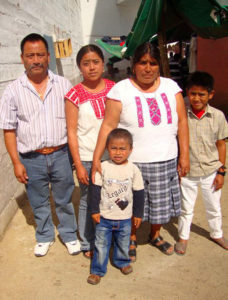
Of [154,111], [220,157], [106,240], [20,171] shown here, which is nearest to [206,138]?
[220,157]

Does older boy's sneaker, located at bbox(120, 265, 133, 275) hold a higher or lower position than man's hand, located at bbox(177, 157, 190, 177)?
lower

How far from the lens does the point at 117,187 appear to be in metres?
2.00

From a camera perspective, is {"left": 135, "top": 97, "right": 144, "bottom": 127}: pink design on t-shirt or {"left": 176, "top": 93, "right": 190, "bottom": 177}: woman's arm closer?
{"left": 135, "top": 97, "right": 144, "bottom": 127}: pink design on t-shirt

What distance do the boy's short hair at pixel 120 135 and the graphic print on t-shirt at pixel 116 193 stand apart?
0.29 metres

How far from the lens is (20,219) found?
3119mm

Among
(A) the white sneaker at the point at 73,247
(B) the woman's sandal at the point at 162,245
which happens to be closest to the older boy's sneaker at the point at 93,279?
(A) the white sneaker at the point at 73,247

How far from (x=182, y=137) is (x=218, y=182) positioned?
510 mm

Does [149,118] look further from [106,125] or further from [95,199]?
[95,199]

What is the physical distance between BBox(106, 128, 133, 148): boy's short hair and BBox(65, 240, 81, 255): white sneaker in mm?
1116

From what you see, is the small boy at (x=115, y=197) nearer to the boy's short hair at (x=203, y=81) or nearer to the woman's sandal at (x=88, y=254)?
the woman's sandal at (x=88, y=254)

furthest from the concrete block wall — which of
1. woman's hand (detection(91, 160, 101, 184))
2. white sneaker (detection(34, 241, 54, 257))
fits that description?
woman's hand (detection(91, 160, 101, 184))

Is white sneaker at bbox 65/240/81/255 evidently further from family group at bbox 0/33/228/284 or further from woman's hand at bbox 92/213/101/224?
woman's hand at bbox 92/213/101/224

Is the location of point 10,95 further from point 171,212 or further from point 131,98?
point 171,212

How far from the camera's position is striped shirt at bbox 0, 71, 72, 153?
207cm
